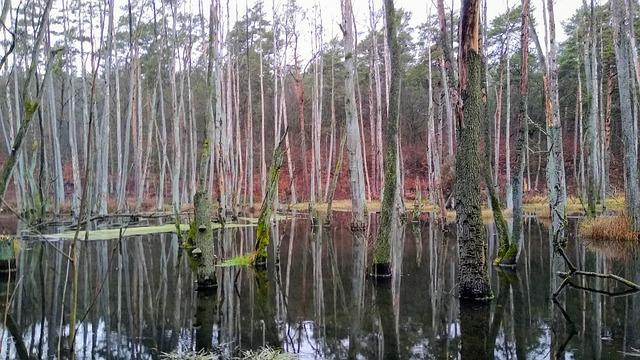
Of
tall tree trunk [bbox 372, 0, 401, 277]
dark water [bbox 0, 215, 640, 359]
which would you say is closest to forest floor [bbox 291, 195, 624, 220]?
dark water [bbox 0, 215, 640, 359]

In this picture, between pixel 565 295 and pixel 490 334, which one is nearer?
pixel 490 334

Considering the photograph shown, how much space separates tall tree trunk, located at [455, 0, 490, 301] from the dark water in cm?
35

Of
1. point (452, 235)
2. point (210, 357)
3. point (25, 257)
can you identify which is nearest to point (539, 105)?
point (452, 235)

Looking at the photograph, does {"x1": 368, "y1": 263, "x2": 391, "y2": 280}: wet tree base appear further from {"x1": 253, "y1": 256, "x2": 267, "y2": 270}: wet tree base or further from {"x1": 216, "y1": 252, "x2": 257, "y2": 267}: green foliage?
{"x1": 216, "y1": 252, "x2": 257, "y2": 267}: green foliage

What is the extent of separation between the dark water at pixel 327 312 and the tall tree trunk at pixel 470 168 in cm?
35

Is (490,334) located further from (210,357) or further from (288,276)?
(288,276)

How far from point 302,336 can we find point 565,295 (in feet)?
13.0

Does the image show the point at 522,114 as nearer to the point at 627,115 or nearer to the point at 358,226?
the point at 627,115

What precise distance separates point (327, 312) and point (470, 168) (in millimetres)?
2710

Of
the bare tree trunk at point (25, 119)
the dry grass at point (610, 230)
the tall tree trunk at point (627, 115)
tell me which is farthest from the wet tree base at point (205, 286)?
the dry grass at point (610, 230)

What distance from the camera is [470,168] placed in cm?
668

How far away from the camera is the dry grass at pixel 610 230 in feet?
38.6

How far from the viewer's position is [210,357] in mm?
4406

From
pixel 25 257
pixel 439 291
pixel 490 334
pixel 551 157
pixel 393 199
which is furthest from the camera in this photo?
pixel 25 257
